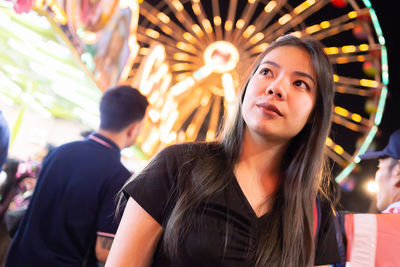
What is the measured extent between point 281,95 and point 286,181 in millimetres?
322

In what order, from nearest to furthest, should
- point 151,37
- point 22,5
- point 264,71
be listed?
point 264,71 → point 22,5 → point 151,37

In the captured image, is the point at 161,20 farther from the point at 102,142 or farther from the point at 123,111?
the point at 102,142

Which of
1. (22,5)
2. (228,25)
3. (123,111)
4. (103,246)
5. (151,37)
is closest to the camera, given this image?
(103,246)

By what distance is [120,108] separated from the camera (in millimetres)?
2037

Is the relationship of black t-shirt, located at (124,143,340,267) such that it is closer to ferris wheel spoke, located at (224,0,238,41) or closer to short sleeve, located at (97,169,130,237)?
short sleeve, located at (97,169,130,237)

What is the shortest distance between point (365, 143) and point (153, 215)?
582 centimetres

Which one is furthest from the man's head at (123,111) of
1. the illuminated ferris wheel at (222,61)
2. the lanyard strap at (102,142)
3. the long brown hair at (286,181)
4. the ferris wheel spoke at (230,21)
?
the ferris wheel spoke at (230,21)

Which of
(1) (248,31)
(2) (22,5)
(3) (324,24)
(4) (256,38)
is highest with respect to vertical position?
(3) (324,24)

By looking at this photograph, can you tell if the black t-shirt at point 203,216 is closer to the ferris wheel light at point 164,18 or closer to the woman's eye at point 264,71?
the woman's eye at point 264,71

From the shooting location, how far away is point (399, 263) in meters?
1.39

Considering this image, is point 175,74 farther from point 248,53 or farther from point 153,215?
point 153,215

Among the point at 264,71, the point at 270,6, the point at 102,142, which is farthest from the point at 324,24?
the point at 264,71

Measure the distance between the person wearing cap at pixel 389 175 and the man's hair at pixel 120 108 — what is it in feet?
4.75

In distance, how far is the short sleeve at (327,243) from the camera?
1.20m
